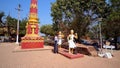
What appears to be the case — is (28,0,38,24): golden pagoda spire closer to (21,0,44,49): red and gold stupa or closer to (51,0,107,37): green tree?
(21,0,44,49): red and gold stupa

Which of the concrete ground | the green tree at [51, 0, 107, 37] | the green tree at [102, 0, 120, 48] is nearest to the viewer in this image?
the concrete ground

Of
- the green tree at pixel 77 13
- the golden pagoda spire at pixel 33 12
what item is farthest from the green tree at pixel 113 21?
the golden pagoda spire at pixel 33 12

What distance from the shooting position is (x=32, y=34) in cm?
2038

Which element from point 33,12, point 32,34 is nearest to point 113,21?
point 33,12

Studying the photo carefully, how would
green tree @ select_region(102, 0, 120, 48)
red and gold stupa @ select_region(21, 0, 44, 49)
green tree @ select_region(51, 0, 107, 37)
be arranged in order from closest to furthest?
red and gold stupa @ select_region(21, 0, 44, 49) < green tree @ select_region(102, 0, 120, 48) < green tree @ select_region(51, 0, 107, 37)

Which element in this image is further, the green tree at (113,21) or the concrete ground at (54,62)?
the green tree at (113,21)

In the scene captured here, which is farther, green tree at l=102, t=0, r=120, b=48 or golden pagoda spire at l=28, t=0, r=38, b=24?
green tree at l=102, t=0, r=120, b=48

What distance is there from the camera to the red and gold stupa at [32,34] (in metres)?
19.1

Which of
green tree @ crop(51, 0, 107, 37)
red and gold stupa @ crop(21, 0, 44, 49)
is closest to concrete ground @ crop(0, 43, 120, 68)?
red and gold stupa @ crop(21, 0, 44, 49)

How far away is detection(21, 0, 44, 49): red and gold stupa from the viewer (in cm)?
1906

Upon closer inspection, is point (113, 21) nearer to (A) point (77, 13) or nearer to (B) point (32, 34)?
(A) point (77, 13)

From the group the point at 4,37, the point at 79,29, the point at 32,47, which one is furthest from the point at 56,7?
the point at 4,37

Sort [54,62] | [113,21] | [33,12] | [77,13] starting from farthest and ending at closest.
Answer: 1. [77,13]
2. [113,21]
3. [33,12]
4. [54,62]

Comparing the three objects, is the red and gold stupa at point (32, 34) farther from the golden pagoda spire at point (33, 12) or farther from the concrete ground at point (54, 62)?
the concrete ground at point (54, 62)
